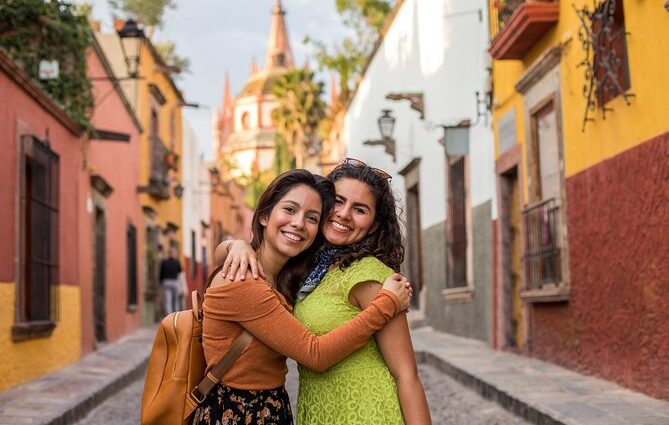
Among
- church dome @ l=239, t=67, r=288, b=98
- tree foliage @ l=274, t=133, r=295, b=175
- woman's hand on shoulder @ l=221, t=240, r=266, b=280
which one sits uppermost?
church dome @ l=239, t=67, r=288, b=98

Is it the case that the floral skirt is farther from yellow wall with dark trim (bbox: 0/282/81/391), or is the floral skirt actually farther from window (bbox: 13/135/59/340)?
window (bbox: 13/135/59/340)

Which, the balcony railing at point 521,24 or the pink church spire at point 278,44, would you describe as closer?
the balcony railing at point 521,24

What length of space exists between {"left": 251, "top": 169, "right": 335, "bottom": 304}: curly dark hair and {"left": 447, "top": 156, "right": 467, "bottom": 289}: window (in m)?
11.7

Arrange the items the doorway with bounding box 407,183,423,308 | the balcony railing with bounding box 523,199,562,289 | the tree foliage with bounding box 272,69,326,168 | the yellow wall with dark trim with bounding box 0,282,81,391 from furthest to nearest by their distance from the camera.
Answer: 1. the tree foliage with bounding box 272,69,326,168
2. the doorway with bounding box 407,183,423,308
3. the balcony railing with bounding box 523,199,562,289
4. the yellow wall with dark trim with bounding box 0,282,81,391

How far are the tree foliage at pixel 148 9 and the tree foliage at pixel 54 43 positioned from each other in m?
13.0

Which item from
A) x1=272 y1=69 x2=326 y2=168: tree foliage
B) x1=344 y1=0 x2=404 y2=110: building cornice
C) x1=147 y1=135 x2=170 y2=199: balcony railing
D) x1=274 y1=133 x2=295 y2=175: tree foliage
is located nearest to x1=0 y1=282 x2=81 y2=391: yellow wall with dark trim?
x1=147 y1=135 x2=170 y2=199: balcony railing

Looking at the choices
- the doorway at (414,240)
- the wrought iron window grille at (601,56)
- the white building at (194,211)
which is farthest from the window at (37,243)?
the white building at (194,211)

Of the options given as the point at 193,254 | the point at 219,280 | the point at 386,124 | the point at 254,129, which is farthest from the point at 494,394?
the point at 254,129

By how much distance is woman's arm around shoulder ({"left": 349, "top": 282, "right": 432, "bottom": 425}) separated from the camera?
2686 millimetres

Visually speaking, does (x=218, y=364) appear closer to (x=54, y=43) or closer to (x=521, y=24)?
(x=521, y=24)

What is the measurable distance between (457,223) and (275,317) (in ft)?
41.6

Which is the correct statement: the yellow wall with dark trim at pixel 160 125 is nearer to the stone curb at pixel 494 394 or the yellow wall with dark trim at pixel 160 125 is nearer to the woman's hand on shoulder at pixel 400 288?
the stone curb at pixel 494 394

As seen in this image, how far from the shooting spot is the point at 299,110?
41.0 metres

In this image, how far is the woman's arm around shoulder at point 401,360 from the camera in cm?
269
